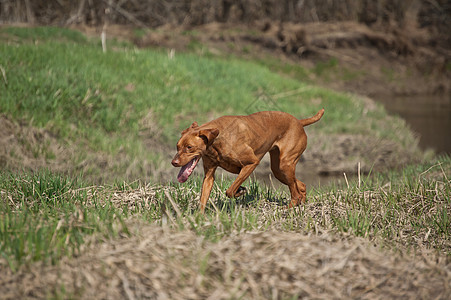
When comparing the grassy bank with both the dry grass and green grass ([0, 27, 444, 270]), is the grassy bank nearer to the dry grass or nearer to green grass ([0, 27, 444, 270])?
green grass ([0, 27, 444, 270])

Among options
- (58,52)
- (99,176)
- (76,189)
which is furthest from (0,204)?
(58,52)

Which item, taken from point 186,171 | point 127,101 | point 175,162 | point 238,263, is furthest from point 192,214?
point 127,101

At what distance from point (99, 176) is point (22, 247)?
4.03m

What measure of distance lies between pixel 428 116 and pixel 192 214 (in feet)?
35.4

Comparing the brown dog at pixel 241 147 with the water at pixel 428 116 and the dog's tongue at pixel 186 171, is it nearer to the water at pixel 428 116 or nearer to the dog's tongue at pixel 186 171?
the dog's tongue at pixel 186 171

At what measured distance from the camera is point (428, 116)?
13.0 metres

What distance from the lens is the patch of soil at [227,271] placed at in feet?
8.78

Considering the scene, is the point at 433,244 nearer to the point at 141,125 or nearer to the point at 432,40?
the point at 141,125

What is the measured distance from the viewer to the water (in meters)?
10.5

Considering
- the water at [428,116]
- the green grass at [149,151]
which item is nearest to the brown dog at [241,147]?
the green grass at [149,151]

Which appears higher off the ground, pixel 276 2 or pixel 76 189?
pixel 276 2

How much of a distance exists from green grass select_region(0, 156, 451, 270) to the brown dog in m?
0.27

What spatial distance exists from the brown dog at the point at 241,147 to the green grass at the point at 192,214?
0.88ft

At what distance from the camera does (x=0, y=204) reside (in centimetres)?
359
